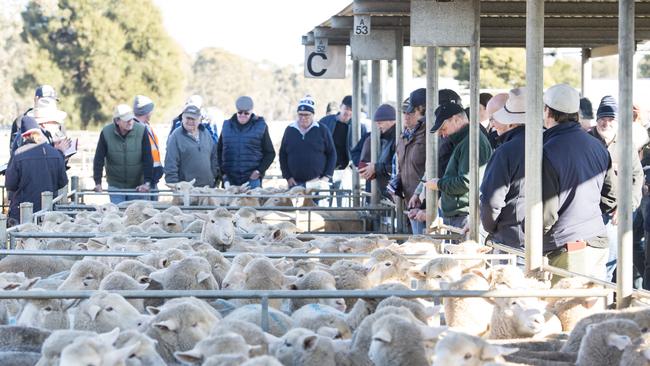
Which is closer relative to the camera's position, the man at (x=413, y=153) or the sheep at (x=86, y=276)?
the sheep at (x=86, y=276)

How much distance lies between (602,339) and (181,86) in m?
54.5

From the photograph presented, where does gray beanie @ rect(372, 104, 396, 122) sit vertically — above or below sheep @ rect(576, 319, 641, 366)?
above

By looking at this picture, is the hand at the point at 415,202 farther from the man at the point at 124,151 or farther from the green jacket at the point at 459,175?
the man at the point at 124,151

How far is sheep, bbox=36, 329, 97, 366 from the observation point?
5352mm

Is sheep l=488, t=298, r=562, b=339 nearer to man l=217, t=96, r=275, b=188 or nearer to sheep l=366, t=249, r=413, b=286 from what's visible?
sheep l=366, t=249, r=413, b=286

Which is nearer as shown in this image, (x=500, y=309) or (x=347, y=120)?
(x=500, y=309)

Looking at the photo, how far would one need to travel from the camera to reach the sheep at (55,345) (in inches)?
211

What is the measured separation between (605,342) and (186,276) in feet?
9.58

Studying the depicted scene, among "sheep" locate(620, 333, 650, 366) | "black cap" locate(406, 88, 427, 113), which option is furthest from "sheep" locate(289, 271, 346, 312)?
"black cap" locate(406, 88, 427, 113)

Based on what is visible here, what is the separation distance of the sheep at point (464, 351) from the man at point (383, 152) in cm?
819

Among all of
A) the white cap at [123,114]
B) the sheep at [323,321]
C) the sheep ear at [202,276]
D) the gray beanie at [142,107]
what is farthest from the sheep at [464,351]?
the gray beanie at [142,107]

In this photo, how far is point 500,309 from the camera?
665 centimetres

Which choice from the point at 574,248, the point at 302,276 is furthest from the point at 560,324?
the point at 302,276

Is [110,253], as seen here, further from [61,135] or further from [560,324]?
[61,135]
